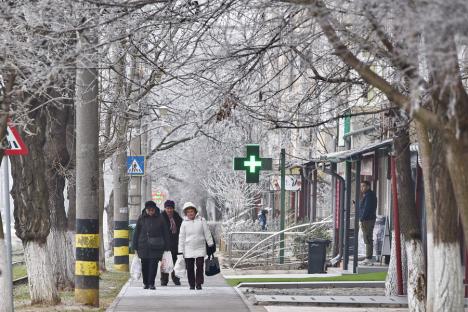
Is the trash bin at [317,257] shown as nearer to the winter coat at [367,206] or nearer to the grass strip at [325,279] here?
the winter coat at [367,206]

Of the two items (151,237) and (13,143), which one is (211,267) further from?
(13,143)

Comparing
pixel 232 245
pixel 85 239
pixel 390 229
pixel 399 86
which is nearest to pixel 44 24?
pixel 399 86

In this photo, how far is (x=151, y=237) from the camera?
2214 centimetres

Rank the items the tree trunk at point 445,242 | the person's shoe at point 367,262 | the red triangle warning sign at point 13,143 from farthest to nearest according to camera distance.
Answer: the person's shoe at point 367,262 → the red triangle warning sign at point 13,143 → the tree trunk at point 445,242

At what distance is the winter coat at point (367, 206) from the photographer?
2752 cm

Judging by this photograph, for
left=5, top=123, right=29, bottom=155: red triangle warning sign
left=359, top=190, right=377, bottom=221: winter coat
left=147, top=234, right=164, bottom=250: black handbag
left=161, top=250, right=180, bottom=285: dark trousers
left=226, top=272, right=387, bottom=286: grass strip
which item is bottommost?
left=226, top=272, right=387, bottom=286: grass strip

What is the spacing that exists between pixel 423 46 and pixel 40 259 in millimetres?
10891

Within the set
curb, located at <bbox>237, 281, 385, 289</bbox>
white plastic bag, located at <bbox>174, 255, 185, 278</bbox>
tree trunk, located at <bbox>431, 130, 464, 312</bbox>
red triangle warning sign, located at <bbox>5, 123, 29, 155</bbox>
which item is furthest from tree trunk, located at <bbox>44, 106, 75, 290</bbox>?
tree trunk, located at <bbox>431, 130, 464, 312</bbox>

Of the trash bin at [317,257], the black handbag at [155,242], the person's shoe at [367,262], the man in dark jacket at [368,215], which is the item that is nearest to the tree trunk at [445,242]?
the black handbag at [155,242]

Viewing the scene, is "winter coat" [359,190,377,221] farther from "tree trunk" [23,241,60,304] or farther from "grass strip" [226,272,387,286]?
"tree trunk" [23,241,60,304]

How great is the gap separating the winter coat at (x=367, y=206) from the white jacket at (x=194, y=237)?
6.36m

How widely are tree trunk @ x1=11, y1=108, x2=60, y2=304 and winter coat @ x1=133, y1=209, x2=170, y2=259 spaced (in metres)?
3.35

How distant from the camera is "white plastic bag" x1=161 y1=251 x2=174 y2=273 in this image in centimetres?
2262

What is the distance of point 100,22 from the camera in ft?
43.0
